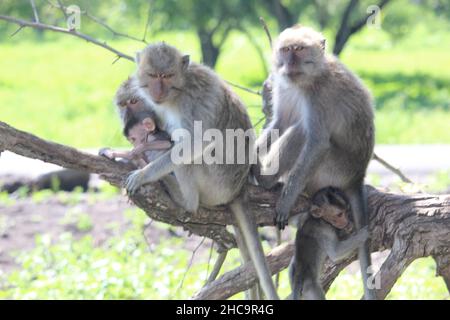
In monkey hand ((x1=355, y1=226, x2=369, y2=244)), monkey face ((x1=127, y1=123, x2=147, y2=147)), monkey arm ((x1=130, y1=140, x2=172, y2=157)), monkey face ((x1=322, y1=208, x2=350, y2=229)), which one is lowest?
monkey hand ((x1=355, y1=226, x2=369, y2=244))

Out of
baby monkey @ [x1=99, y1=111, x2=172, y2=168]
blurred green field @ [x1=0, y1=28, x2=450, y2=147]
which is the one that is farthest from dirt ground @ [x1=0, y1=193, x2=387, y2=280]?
baby monkey @ [x1=99, y1=111, x2=172, y2=168]

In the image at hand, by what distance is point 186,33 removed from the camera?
34.6 metres

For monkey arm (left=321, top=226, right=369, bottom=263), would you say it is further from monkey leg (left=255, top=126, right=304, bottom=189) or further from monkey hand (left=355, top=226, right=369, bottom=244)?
monkey leg (left=255, top=126, right=304, bottom=189)

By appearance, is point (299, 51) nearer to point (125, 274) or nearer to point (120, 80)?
point (125, 274)

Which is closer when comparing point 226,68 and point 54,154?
point 54,154

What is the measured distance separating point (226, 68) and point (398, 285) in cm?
1862

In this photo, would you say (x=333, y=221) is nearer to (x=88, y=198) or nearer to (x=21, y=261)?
(x=21, y=261)

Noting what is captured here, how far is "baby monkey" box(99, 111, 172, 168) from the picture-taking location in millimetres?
5516

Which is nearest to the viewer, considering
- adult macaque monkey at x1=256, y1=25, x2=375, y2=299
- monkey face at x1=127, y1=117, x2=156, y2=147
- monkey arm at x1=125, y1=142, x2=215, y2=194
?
monkey arm at x1=125, y1=142, x2=215, y2=194

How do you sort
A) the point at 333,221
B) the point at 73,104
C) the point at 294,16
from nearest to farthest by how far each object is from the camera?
the point at 333,221
the point at 73,104
the point at 294,16

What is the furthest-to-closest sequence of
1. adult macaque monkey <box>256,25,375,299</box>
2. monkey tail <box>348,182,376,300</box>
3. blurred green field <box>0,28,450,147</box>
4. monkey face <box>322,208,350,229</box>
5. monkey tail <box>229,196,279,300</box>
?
blurred green field <box>0,28,450,147</box> < adult macaque monkey <box>256,25,375,299</box> < monkey face <box>322,208,350,229</box> < monkey tail <box>348,182,376,300</box> < monkey tail <box>229,196,279,300</box>

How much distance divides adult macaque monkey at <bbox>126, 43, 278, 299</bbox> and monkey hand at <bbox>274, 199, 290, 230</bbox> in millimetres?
208
